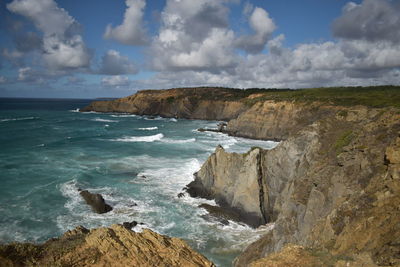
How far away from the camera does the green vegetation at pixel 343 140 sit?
16381mm

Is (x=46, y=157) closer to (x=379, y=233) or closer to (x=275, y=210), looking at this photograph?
(x=275, y=210)

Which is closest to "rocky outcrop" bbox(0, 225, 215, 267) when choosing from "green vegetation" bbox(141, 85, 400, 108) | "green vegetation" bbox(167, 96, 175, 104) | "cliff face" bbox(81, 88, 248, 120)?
"green vegetation" bbox(141, 85, 400, 108)

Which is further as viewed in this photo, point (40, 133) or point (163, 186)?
point (40, 133)

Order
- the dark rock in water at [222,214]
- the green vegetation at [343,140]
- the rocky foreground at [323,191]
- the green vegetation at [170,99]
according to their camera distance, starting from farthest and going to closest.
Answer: the green vegetation at [170,99] < the dark rock in water at [222,214] < the green vegetation at [343,140] < the rocky foreground at [323,191]

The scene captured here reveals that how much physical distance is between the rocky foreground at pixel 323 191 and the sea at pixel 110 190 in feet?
8.59

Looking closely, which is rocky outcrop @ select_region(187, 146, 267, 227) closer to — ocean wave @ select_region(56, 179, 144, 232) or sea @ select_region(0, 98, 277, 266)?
sea @ select_region(0, 98, 277, 266)

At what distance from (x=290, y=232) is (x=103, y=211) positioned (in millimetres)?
17273

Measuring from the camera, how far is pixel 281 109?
70500mm

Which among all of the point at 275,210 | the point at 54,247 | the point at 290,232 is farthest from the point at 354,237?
the point at 275,210

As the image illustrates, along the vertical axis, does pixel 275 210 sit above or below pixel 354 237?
below

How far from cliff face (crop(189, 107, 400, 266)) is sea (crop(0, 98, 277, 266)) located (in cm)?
314

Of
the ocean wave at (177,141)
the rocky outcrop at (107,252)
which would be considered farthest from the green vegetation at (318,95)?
the rocky outcrop at (107,252)

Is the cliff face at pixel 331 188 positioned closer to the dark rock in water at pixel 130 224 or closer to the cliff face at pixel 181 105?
the dark rock in water at pixel 130 224

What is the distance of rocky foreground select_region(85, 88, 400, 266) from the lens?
29.2 ft
